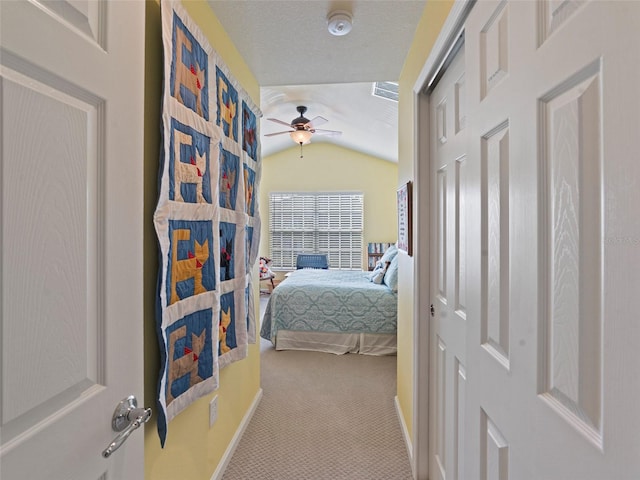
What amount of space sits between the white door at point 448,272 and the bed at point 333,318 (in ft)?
6.21

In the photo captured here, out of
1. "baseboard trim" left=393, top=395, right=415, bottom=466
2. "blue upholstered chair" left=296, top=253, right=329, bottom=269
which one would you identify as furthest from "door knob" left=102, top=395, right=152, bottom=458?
"blue upholstered chair" left=296, top=253, right=329, bottom=269

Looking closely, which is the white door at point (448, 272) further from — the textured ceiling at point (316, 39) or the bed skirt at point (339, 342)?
the bed skirt at point (339, 342)

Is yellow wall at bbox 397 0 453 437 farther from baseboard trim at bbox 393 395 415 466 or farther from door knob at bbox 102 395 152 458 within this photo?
door knob at bbox 102 395 152 458

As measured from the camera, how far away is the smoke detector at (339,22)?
1.64 meters

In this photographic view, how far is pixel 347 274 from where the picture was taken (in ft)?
15.6

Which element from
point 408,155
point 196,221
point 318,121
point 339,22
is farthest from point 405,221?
point 318,121

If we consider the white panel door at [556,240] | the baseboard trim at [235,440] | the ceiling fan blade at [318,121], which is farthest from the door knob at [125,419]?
the ceiling fan blade at [318,121]

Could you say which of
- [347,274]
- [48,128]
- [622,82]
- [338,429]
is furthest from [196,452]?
[347,274]

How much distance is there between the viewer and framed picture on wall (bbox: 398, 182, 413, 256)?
1994 mm

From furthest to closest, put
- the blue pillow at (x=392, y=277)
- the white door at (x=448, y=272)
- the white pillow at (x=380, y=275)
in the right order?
the white pillow at (x=380, y=275) < the blue pillow at (x=392, y=277) < the white door at (x=448, y=272)

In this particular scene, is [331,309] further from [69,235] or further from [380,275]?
[69,235]

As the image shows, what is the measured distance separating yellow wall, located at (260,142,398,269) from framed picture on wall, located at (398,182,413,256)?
4.56 metres

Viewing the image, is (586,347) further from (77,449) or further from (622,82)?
(77,449)

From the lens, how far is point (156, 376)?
119cm
